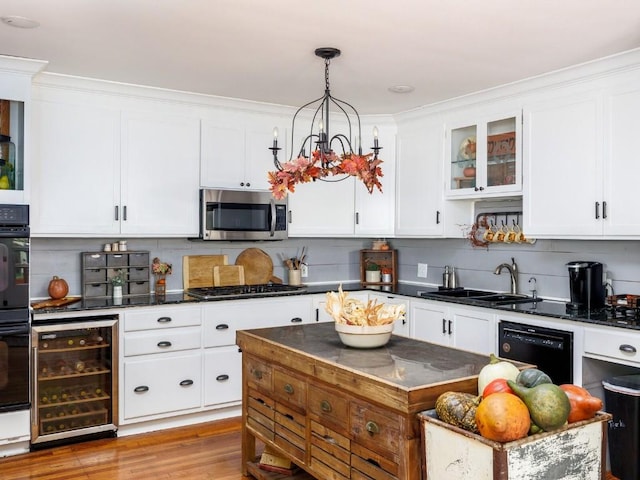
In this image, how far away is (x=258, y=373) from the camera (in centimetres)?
309

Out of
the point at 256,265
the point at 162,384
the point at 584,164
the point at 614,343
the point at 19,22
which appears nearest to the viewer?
the point at 19,22

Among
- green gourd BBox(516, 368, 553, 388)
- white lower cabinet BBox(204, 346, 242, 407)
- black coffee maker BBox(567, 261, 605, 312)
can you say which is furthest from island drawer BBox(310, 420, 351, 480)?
black coffee maker BBox(567, 261, 605, 312)

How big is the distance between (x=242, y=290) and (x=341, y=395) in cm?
235

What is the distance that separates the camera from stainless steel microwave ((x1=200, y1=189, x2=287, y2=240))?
14.9ft

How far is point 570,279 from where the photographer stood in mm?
3848

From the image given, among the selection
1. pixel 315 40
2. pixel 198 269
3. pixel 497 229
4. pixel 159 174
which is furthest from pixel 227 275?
pixel 315 40

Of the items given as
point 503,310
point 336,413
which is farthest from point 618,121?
point 336,413

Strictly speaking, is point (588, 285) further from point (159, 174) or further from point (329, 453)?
point (159, 174)

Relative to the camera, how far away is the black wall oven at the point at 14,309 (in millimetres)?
3561

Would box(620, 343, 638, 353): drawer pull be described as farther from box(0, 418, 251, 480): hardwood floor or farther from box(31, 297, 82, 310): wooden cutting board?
box(31, 297, 82, 310): wooden cutting board

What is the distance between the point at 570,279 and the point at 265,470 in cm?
226

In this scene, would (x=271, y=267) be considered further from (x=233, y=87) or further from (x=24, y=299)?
(x=24, y=299)

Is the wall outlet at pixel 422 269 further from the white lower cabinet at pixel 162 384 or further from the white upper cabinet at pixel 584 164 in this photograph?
the white lower cabinet at pixel 162 384

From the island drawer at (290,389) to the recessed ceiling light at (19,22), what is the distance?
6.97 feet
